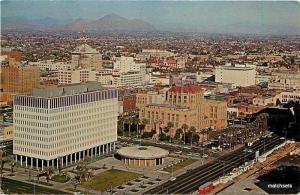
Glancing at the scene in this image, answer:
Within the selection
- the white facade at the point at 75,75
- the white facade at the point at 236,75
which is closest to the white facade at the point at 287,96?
the white facade at the point at 236,75

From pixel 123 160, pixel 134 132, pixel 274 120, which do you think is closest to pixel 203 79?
pixel 274 120

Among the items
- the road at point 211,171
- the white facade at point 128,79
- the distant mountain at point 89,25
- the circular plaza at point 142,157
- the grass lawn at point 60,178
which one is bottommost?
the grass lawn at point 60,178

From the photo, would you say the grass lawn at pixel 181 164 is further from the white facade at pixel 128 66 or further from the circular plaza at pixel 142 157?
the white facade at pixel 128 66

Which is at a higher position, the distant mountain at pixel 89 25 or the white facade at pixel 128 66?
the distant mountain at pixel 89 25

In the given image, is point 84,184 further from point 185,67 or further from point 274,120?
point 185,67

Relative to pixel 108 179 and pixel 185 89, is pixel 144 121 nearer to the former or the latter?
pixel 185 89

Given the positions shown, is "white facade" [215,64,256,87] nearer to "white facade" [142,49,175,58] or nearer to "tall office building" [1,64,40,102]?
"white facade" [142,49,175,58]
